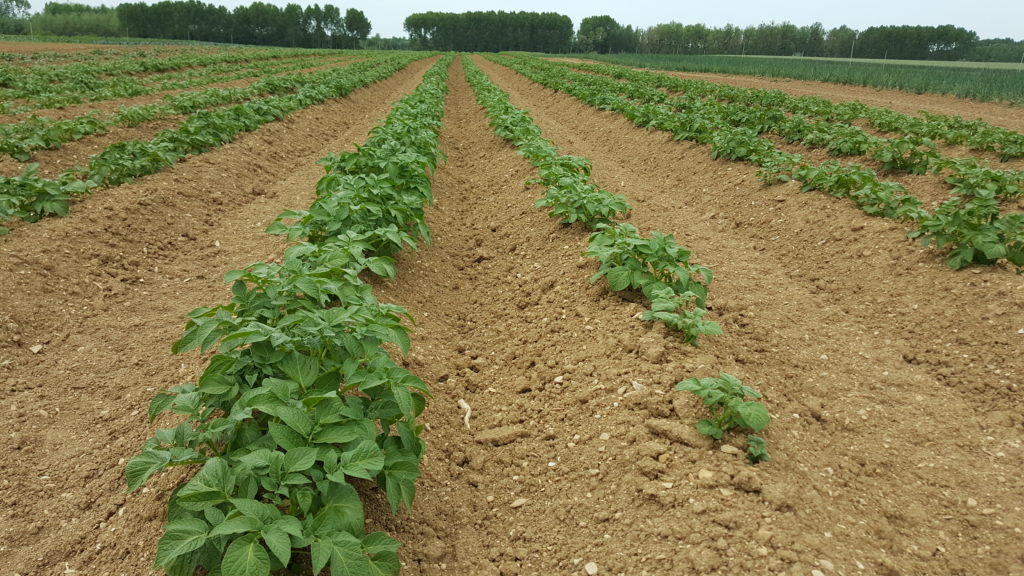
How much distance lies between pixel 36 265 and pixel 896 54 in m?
69.4

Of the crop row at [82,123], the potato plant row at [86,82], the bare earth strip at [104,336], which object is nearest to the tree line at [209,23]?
the potato plant row at [86,82]

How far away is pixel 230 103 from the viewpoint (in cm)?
1270

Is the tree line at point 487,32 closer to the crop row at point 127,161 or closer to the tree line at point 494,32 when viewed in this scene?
the tree line at point 494,32

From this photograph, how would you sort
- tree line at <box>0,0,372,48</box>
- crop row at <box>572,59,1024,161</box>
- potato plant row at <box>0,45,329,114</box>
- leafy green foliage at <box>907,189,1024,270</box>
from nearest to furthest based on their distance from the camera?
leafy green foliage at <box>907,189,1024,270</box>
crop row at <box>572,59,1024,161</box>
potato plant row at <box>0,45,329,114</box>
tree line at <box>0,0,372,48</box>

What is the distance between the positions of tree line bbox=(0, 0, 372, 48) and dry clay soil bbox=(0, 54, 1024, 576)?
94.4 m

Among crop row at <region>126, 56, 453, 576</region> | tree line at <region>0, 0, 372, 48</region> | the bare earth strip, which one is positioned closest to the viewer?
crop row at <region>126, 56, 453, 576</region>

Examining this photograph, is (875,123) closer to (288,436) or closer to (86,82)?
(288,436)

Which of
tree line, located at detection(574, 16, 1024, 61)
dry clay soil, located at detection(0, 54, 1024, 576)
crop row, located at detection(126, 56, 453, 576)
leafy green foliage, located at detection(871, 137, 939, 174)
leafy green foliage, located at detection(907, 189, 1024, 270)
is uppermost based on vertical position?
tree line, located at detection(574, 16, 1024, 61)

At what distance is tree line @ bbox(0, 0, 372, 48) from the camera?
266 feet

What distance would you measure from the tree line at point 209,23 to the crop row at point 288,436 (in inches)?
3817

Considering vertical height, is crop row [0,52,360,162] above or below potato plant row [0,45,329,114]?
below

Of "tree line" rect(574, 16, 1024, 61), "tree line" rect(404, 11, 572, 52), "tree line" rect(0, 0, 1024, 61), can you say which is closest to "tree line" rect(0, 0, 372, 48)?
"tree line" rect(0, 0, 1024, 61)

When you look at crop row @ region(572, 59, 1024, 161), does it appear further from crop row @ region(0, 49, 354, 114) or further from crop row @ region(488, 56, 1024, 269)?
crop row @ region(0, 49, 354, 114)

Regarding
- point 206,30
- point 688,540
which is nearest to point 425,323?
point 688,540
